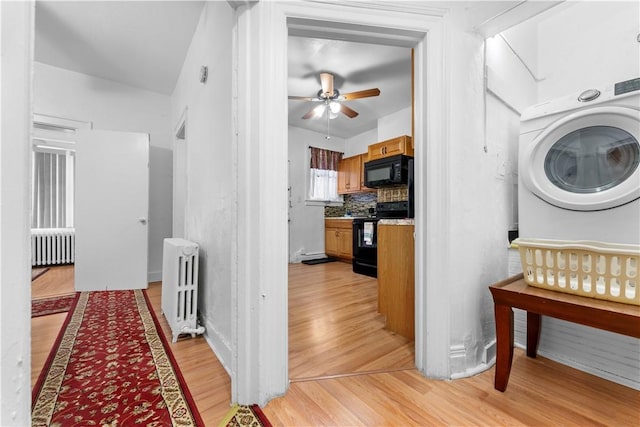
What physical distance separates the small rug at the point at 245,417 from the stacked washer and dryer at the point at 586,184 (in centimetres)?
171

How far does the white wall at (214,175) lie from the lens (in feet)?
5.05

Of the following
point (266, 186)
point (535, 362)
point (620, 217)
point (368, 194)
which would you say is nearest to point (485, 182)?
point (620, 217)

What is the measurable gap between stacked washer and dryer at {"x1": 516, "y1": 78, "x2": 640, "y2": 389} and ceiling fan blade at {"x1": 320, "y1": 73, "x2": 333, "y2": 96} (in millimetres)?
2046

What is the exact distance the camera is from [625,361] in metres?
1.35

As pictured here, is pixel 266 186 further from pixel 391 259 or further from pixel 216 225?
pixel 391 259

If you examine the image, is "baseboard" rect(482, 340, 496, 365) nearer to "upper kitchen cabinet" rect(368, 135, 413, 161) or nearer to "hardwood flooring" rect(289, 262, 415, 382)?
"hardwood flooring" rect(289, 262, 415, 382)

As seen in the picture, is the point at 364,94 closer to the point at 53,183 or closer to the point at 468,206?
the point at 468,206

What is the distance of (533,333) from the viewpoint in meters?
1.61

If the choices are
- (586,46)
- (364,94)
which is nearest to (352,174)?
(364,94)

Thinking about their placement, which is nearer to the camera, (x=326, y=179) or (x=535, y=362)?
(x=535, y=362)

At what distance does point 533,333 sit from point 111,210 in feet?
13.5

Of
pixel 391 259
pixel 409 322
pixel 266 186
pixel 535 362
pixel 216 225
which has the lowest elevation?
pixel 535 362

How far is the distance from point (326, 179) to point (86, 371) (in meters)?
4.48

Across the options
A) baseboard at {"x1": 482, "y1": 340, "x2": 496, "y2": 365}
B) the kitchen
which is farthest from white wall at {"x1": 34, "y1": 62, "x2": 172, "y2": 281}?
baseboard at {"x1": 482, "y1": 340, "x2": 496, "y2": 365}
